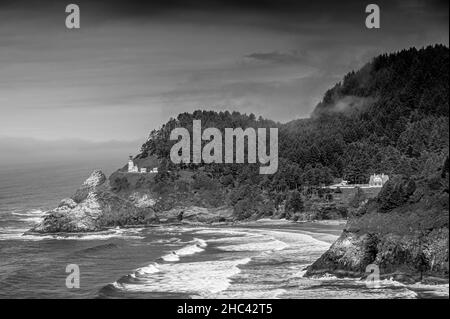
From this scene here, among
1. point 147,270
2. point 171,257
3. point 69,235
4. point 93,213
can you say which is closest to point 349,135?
point 93,213

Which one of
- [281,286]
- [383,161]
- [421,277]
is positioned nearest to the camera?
[421,277]

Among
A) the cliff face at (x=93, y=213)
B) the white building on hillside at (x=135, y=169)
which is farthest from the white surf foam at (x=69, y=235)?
the white building on hillside at (x=135, y=169)

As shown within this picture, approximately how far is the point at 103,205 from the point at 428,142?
41.1 m

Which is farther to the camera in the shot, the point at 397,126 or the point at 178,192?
the point at 397,126

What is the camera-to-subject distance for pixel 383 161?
92500 millimetres

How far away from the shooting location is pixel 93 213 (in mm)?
84750

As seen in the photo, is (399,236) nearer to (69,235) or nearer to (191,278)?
(191,278)

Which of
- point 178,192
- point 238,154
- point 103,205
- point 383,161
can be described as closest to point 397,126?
point 383,161

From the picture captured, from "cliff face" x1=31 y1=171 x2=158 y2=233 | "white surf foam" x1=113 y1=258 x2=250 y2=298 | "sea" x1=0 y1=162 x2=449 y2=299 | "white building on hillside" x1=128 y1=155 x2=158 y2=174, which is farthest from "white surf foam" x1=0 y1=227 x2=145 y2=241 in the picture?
"white surf foam" x1=113 y1=258 x2=250 y2=298

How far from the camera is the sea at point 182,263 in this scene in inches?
1443

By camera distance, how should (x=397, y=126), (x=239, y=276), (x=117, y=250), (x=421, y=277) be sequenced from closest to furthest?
(x=421, y=277) → (x=239, y=276) → (x=117, y=250) → (x=397, y=126)

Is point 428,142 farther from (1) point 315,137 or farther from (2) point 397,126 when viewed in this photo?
(1) point 315,137

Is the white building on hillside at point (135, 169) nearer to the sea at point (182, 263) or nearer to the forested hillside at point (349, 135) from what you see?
the forested hillside at point (349, 135)

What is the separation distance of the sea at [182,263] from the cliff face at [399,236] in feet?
3.40
